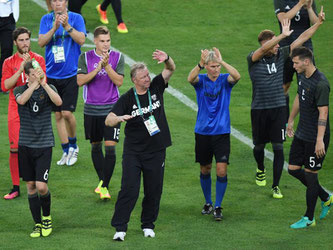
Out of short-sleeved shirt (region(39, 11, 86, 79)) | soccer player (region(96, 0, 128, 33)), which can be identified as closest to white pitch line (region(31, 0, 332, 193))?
soccer player (region(96, 0, 128, 33))

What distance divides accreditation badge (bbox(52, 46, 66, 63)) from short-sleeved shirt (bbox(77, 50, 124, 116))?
142 centimetres

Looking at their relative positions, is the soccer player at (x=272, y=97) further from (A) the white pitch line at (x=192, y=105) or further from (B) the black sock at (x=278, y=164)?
(A) the white pitch line at (x=192, y=105)

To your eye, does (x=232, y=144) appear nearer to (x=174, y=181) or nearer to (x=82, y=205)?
(x=174, y=181)

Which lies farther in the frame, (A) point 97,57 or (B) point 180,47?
(B) point 180,47

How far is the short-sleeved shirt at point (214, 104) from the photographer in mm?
9375

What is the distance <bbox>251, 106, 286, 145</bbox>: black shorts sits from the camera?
10.3 m

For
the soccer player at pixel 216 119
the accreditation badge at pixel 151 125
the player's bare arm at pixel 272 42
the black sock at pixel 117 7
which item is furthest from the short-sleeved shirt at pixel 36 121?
the black sock at pixel 117 7

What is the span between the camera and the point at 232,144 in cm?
1241

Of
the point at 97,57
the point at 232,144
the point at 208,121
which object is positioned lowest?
the point at 232,144

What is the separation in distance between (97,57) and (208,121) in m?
1.66

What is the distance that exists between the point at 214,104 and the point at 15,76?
7.88ft

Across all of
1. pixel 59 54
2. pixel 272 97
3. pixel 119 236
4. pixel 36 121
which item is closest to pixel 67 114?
pixel 59 54

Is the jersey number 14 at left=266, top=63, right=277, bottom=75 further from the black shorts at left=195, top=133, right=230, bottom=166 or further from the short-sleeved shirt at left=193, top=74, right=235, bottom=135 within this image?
the black shorts at left=195, top=133, right=230, bottom=166

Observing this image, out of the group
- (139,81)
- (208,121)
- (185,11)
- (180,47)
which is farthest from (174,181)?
(185,11)
